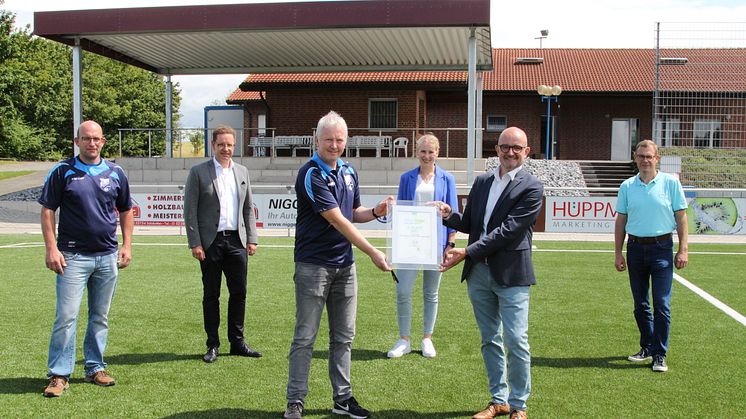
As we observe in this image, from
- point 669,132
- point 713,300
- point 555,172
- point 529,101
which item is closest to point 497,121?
point 529,101

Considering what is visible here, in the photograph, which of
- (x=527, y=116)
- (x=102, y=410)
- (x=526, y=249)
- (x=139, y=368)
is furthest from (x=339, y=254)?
(x=527, y=116)

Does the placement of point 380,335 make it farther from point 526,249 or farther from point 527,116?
point 527,116

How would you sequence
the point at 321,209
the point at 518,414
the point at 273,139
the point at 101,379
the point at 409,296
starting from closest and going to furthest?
the point at 321,209, the point at 518,414, the point at 101,379, the point at 409,296, the point at 273,139

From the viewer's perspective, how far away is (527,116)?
3453 centimetres

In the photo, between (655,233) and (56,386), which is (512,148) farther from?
(56,386)

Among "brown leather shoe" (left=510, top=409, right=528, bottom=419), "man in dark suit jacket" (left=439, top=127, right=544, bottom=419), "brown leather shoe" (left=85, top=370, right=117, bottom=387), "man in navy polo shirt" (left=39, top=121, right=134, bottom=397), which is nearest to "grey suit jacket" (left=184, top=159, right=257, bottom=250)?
"man in navy polo shirt" (left=39, top=121, right=134, bottom=397)

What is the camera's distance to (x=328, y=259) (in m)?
4.79

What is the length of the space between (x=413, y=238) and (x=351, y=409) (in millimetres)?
1207

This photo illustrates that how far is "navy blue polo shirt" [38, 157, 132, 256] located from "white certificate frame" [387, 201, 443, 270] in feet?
7.10

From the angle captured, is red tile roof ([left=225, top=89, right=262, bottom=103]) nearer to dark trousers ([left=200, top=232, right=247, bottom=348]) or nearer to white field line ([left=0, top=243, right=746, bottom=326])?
white field line ([left=0, top=243, right=746, bottom=326])

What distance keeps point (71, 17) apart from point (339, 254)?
1838 cm

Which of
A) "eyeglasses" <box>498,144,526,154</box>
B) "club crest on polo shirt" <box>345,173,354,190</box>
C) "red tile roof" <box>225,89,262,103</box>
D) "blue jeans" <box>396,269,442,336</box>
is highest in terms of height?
"red tile roof" <box>225,89,262,103</box>

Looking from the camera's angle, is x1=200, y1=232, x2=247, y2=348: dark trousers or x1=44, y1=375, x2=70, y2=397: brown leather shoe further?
x1=200, y1=232, x2=247, y2=348: dark trousers

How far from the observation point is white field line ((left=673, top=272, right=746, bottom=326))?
829 cm
